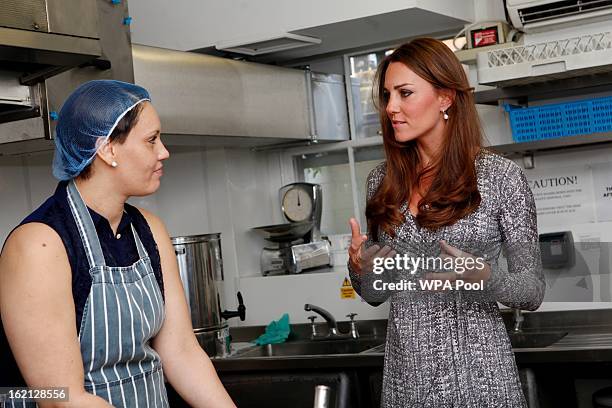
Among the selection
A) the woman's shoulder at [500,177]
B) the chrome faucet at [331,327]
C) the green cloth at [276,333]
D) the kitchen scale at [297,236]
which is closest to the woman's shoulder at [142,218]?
the woman's shoulder at [500,177]

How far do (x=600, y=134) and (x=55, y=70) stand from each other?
6.35ft

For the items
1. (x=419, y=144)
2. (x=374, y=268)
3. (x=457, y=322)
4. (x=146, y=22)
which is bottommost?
(x=457, y=322)

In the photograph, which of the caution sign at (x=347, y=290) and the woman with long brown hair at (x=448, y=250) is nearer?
the woman with long brown hair at (x=448, y=250)

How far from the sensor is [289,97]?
4.03 meters

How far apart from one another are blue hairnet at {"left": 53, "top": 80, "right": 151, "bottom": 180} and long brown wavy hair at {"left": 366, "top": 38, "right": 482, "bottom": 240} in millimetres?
696

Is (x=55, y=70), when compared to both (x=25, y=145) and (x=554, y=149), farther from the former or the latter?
(x=554, y=149)

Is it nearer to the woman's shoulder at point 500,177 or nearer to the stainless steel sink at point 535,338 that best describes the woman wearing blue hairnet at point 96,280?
the woman's shoulder at point 500,177

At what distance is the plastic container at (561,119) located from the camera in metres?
3.34

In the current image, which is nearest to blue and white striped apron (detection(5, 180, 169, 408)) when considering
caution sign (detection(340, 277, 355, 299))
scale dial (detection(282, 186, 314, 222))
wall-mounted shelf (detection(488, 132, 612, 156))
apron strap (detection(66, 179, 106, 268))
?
apron strap (detection(66, 179, 106, 268))

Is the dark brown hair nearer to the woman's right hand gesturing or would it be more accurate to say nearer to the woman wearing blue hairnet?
the woman wearing blue hairnet

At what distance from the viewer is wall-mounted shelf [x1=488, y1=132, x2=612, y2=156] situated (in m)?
3.25

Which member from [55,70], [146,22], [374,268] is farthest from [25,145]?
[374,268]

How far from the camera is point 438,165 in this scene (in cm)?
214

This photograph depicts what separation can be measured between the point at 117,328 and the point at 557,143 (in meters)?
2.12
